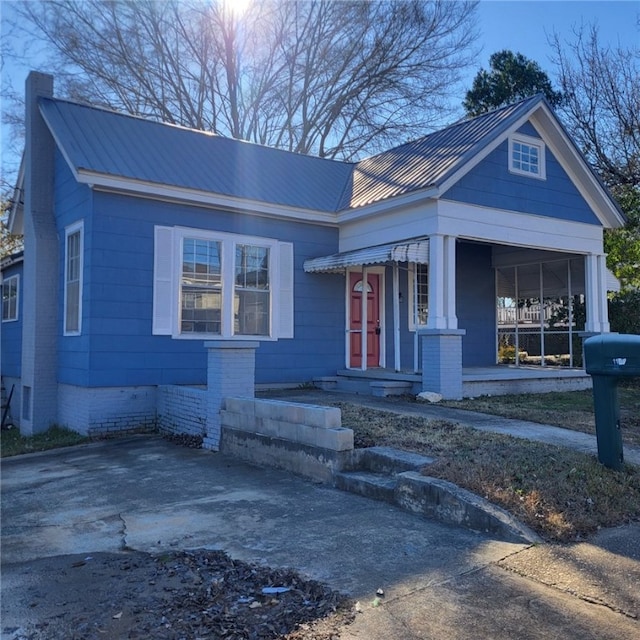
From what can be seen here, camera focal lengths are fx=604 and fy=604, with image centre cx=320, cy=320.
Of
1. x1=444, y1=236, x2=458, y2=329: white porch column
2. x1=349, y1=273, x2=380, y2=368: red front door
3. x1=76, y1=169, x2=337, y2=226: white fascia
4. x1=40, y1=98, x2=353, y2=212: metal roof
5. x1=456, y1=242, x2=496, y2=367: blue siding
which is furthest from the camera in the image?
x1=456, y1=242, x2=496, y2=367: blue siding

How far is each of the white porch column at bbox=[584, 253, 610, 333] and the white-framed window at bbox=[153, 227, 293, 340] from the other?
683cm

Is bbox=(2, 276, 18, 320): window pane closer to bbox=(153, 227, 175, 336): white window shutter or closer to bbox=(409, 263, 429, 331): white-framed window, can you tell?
bbox=(153, 227, 175, 336): white window shutter

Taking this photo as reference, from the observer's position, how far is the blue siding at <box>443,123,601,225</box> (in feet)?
38.6

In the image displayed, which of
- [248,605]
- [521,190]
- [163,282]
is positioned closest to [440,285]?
[521,190]

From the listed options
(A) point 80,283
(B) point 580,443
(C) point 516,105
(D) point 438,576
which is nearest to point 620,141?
(C) point 516,105

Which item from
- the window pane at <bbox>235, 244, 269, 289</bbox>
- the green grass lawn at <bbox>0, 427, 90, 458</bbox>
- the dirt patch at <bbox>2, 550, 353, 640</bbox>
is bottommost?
the green grass lawn at <bbox>0, 427, 90, 458</bbox>

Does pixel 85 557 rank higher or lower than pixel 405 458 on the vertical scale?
lower

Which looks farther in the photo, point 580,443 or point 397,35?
point 397,35

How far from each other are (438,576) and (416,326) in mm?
10322

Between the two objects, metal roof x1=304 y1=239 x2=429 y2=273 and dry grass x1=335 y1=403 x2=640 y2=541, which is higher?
metal roof x1=304 y1=239 x2=429 y2=273

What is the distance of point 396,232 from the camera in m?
12.1

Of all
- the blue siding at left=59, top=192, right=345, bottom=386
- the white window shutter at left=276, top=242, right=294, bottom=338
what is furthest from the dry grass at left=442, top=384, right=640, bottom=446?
the blue siding at left=59, top=192, right=345, bottom=386

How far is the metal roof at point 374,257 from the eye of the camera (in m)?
11.1

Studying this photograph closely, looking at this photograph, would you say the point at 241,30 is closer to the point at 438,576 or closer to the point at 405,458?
the point at 405,458
